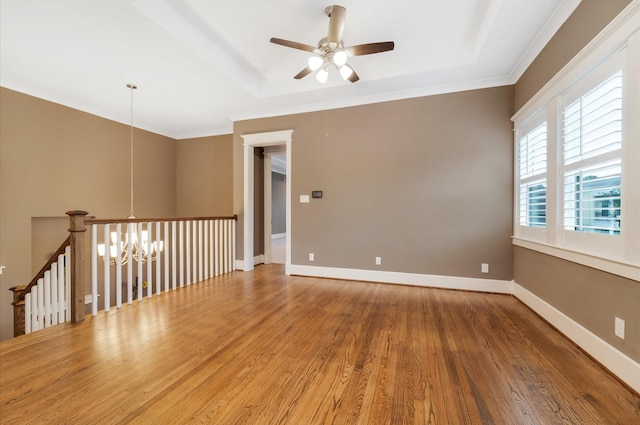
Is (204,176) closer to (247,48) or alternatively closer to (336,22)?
(247,48)

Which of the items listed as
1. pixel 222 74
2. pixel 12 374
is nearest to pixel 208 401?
pixel 12 374

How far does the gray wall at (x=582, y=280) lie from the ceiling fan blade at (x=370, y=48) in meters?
1.42

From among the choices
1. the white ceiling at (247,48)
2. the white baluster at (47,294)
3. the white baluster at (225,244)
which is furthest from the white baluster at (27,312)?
the white ceiling at (247,48)

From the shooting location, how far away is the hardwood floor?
4.64ft

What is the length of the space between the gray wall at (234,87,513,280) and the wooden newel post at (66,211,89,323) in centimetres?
270

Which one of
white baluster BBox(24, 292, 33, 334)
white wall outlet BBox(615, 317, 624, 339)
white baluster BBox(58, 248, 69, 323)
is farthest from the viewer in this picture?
white baluster BBox(24, 292, 33, 334)

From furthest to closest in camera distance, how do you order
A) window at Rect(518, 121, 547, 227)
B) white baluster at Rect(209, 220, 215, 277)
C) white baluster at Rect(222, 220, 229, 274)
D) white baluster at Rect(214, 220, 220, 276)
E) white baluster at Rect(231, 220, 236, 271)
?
white baluster at Rect(231, 220, 236, 271)
white baluster at Rect(222, 220, 229, 274)
white baluster at Rect(214, 220, 220, 276)
white baluster at Rect(209, 220, 215, 277)
window at Rect(518, 121, 547, 227)

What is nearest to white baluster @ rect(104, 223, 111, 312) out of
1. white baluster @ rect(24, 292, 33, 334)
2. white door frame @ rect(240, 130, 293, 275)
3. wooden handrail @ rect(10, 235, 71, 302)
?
wooden handrail @ rect(10, 235, 71, 302)

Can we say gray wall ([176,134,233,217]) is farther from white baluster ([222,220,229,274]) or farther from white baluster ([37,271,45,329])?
white baluster ([37,271,45,329])

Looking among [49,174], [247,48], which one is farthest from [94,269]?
[247,48]

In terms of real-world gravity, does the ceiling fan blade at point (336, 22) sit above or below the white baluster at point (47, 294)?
above

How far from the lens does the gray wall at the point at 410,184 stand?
11.6ft

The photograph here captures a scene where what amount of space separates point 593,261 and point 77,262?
436 centimetres

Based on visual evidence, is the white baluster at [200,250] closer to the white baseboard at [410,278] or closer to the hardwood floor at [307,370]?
the hardwood floor at [307,370]
